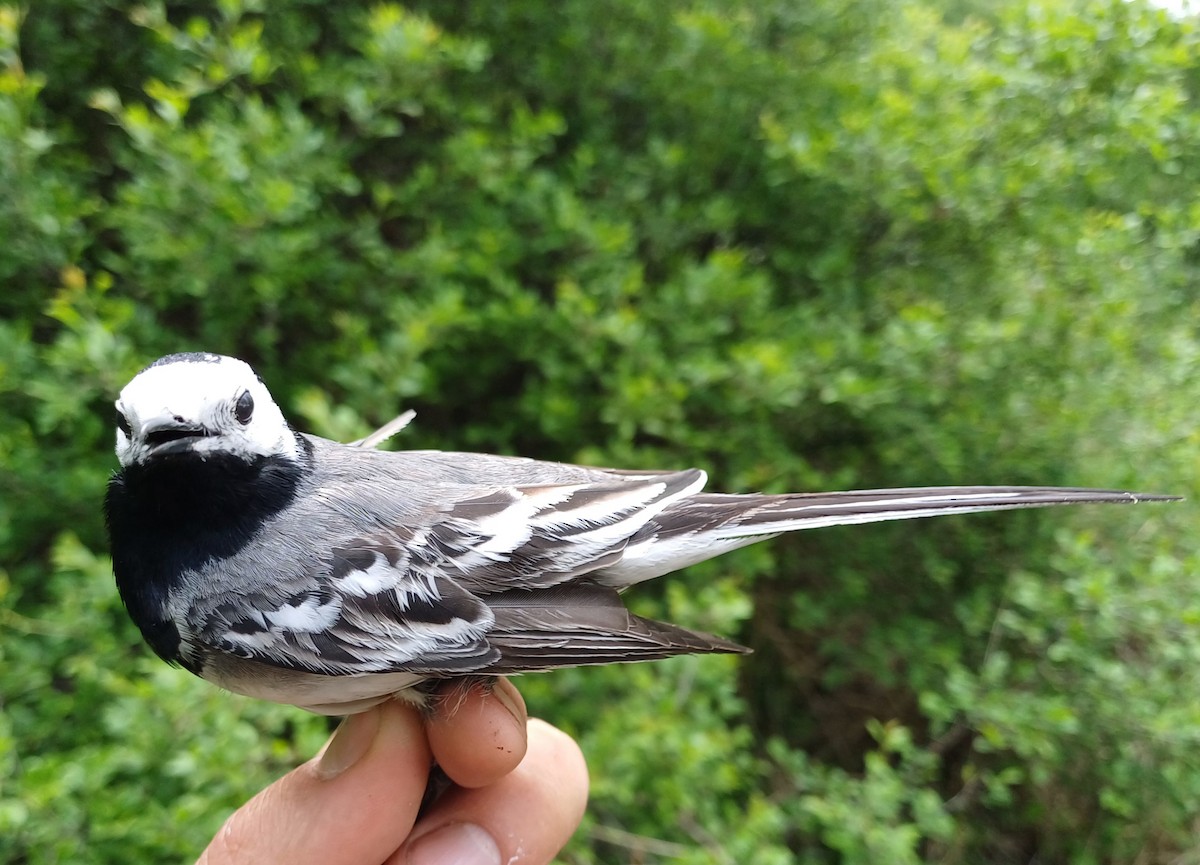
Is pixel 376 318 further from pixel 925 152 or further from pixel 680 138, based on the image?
pixel 925 152

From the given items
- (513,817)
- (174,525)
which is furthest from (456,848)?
(174,525)

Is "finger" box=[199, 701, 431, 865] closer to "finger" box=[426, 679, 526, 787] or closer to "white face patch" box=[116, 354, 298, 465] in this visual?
"finger" box=[426, 679, 526, 787]

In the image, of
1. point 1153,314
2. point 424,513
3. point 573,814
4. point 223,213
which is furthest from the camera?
point 1153,314

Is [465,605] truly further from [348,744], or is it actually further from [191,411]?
[191,411]

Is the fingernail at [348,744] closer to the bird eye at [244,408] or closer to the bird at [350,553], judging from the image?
the bird at [350,553]

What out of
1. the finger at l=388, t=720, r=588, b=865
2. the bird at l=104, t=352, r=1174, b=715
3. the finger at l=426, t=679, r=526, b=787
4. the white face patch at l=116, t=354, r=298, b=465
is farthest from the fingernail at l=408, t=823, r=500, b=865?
the white face patch at l=116, t=354, r=298, b=465

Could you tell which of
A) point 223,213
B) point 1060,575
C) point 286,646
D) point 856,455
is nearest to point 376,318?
point 223,213

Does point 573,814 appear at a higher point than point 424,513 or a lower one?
lower
